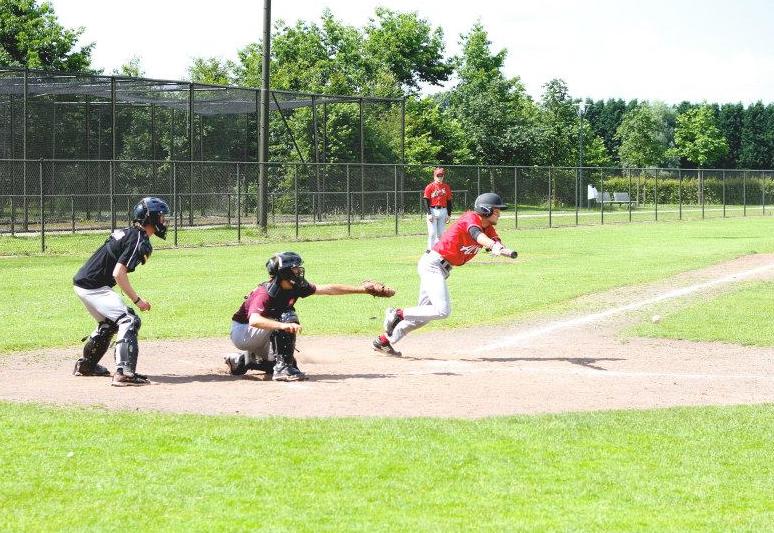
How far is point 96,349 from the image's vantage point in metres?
10.0

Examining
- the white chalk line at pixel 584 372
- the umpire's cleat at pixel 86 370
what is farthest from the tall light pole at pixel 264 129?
the umpire's cleat at pixel 86 370

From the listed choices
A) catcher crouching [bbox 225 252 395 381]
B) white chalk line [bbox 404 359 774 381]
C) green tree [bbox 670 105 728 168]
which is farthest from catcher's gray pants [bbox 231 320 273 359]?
green tree [bbox 670 105 728 168]

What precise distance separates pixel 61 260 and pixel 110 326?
1507 cm

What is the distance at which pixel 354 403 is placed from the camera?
29.1 feet

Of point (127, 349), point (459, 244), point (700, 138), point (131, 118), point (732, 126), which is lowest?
point (127, 349)

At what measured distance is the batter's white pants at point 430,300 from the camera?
11.4 m

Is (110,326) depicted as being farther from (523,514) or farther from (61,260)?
(61,260)

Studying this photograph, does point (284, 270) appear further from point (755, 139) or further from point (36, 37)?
point (755, 139)

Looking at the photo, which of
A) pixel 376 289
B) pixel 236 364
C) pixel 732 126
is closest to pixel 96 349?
pixel 236 364

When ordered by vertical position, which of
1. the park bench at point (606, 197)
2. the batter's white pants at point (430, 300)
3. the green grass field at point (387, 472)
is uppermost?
the park bench at point (606, 197)

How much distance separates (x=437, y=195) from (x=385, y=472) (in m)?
17.8

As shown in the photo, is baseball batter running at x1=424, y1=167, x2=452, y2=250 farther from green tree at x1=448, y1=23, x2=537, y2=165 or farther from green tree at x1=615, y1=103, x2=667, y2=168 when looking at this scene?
green tree at x1=615, y1=103, x2=667, y2=168

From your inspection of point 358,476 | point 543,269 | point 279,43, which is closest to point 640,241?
point 543,269

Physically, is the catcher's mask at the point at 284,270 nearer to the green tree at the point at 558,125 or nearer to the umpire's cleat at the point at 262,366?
the umpire's cleat at the point at 262,366
